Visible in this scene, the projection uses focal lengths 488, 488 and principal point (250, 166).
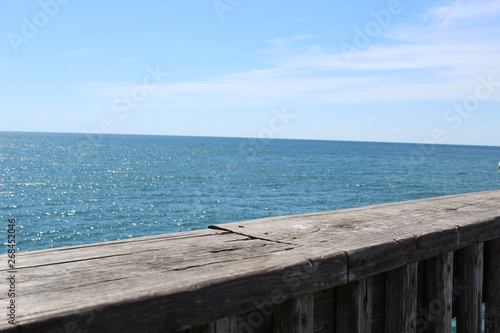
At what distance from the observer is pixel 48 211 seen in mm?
29312

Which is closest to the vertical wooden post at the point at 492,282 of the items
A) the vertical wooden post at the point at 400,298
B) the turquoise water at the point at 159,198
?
the vertical wooden post at the point at 400,298

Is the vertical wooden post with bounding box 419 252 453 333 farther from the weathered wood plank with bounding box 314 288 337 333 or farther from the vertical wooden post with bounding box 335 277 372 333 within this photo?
the weathered wood plank with bounding box 314 288 337 333

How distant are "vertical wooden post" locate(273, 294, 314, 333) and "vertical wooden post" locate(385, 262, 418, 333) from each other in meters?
0.50

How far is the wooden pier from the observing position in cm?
124

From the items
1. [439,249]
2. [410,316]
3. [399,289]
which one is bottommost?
[410,316]

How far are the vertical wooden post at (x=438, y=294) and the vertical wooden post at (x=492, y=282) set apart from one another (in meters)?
0.55

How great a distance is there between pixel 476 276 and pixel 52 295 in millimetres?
2038

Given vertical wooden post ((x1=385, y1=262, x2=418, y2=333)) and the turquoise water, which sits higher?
vertical wooden post ((x1=385, y1=262, x2=418, y2=333))

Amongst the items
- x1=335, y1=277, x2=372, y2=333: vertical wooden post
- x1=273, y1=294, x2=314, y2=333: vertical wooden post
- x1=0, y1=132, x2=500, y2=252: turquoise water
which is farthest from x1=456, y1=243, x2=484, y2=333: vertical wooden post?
x1=0, y1=132, x2=500, y2=252: turquoise water

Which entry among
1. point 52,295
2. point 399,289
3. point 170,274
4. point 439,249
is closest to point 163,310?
point 170,274

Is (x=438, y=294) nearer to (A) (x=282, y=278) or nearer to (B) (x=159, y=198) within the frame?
(A) (x=282, y=278)

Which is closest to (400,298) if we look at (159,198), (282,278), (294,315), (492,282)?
(294,315)

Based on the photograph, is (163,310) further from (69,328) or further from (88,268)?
(88,268)

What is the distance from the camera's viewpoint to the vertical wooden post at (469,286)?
241 cm
